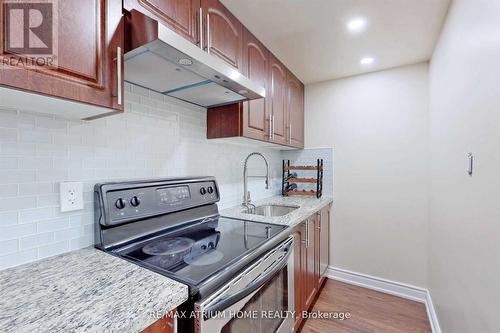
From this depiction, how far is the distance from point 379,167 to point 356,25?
4.53 ft

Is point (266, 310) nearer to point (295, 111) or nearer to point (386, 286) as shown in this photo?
point (386, 286)

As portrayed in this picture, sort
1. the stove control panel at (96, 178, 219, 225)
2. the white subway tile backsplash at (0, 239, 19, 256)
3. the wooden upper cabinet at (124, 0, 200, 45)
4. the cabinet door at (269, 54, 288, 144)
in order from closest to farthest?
the white subway tile backsplash at (0, 239, 19, 256)
the wooden upper cabinet at (124, 0, 200, 45)
the stove control panel at (96, 178, 219, 225)
the cabinet door at (269, 54, 288, 144)

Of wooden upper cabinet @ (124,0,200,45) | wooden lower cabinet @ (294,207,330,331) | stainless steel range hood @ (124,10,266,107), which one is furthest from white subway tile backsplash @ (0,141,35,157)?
wooden lower cabinet @ (294,207,330,331)

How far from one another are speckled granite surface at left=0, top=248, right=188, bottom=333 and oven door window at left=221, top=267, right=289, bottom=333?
0.33 meters

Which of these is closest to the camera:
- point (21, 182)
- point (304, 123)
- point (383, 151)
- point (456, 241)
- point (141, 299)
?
point (141, 299)

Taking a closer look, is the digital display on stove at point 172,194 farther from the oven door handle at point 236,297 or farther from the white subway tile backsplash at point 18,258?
the oven door handle at point 236,297

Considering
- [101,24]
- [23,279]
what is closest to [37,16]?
[101,24]

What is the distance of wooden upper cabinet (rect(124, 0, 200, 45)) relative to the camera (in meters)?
0.91

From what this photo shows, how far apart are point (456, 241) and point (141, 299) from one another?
1.58 meters

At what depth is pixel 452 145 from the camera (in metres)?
1.35

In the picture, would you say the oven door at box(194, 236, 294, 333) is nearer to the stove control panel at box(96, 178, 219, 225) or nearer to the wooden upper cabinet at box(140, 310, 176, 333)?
the wooden upper cabinet at box(140, 310, 176, 333)

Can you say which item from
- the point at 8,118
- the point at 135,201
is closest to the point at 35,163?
the point at 8,118

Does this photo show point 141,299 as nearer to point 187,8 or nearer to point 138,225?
point 138,225

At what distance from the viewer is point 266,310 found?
112 centimetres
